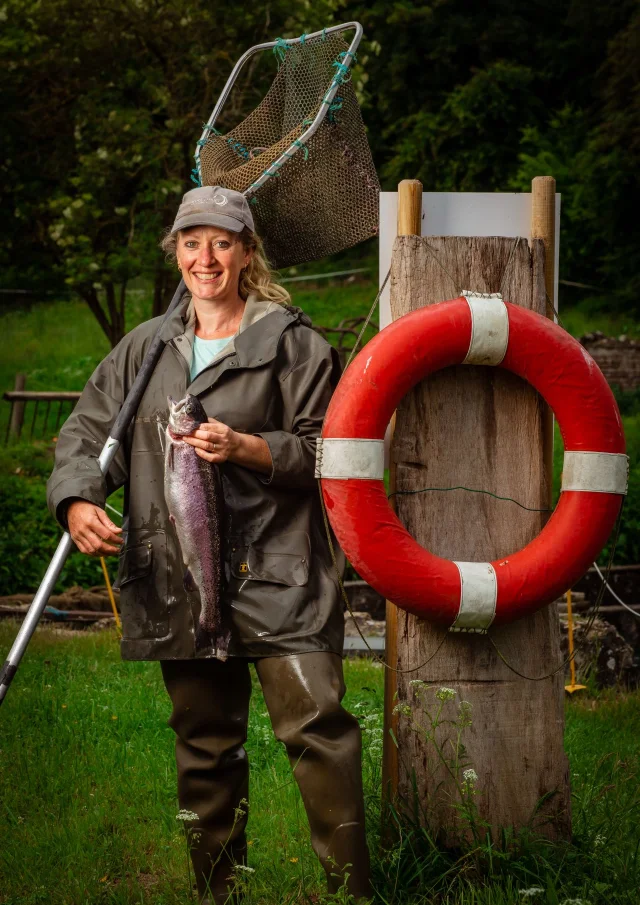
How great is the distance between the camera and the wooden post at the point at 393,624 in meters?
2.81

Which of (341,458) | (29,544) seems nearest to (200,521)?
(341,458)

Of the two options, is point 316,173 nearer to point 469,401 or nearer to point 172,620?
point 469,401

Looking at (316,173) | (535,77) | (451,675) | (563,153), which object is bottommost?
(451,675)

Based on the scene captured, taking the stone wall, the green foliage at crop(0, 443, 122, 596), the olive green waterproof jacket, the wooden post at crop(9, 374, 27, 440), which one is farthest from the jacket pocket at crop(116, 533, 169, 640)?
the stone wall

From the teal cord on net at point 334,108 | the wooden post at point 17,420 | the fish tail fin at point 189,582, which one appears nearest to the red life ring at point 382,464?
the fish tail fin at point 189,582

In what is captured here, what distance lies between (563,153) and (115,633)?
36.6 ft

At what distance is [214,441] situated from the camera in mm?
2455

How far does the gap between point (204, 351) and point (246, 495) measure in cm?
39

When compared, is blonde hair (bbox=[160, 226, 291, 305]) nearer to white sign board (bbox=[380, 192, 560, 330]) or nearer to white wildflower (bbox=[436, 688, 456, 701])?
white sign board (bbox=[380, 192, 560, 330])

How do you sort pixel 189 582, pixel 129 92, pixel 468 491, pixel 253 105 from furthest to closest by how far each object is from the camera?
pixel 129 92 < pixel 253 105 < pixel 468 491 < pixel 189 582

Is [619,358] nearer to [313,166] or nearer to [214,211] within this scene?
[313,166]

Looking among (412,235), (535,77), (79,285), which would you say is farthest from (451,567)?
(535,77)

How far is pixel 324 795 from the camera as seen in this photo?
8.10 feet

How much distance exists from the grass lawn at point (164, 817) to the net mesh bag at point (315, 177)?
5.01 ft
